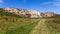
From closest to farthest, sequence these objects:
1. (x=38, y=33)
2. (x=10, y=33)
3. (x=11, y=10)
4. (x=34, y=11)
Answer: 1. (x=10, y=33)
2. (x=38, y=33)
3. (x=11, y=10)
4. (x=34, y=11)

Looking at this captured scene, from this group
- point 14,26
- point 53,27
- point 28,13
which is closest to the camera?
point 14,26

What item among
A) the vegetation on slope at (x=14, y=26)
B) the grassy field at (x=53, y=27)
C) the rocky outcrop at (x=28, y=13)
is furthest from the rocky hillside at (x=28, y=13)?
the vegetation on slope at (x=14, y=26)

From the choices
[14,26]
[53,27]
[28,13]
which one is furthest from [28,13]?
[14,26]

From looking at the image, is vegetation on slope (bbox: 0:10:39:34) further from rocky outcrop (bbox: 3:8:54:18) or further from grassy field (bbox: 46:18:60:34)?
rocky outcrop (bbox: 3:8:54:18)

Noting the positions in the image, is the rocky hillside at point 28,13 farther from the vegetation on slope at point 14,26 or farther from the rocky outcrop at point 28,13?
the vegetation on slope at point 14,26

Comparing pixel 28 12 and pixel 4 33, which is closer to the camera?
pixel 4 33

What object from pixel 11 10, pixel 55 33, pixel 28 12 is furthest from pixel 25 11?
pixel 55 33

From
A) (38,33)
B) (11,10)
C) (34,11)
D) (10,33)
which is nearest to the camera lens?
(10,33)

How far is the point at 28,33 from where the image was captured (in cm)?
3375

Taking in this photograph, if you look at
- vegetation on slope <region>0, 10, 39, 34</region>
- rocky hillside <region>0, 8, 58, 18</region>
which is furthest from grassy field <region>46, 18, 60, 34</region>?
rocky hillside <region>0, 8, 58, 18</region>

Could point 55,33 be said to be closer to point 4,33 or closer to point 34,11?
point 4,33

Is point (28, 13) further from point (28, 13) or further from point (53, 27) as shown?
point (53, 27)

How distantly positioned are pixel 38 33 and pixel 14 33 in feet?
16.2

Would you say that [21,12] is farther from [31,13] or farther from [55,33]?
[55,33]
